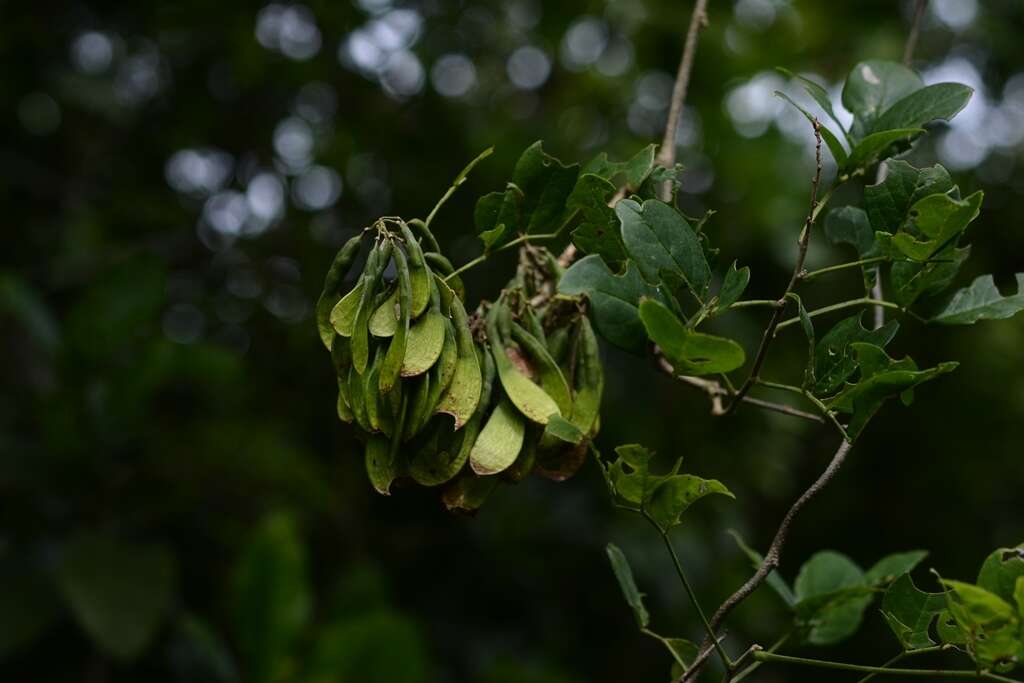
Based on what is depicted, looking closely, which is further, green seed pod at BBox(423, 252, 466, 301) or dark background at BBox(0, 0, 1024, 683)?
dark background at BBox(0, 0, 1024, 683)

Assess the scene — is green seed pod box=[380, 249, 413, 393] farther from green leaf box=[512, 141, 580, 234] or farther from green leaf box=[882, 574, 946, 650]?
green leaf box=[882, 574, 946, 650]

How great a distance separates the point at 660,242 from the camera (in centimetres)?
68

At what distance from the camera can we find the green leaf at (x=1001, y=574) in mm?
623

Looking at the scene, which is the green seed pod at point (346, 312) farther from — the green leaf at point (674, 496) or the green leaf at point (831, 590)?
the green leaf at point (831, 590)

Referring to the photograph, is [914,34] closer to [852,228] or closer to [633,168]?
[852,228]

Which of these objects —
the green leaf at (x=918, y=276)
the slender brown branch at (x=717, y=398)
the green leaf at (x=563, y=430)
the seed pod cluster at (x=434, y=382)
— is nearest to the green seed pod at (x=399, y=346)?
the seed pod cluster at (x=434, y=382)

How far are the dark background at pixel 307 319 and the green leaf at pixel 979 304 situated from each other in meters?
1.36

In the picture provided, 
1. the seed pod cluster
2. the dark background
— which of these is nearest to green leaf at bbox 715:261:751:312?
the seed pod cluster

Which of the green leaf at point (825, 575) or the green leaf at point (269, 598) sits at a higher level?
the green leaf at point (825, 575)

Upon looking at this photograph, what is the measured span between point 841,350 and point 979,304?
12 cm

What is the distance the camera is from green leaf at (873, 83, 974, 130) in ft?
2.55

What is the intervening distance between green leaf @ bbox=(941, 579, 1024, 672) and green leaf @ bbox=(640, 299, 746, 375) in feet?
0.57

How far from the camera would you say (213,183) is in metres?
2.97

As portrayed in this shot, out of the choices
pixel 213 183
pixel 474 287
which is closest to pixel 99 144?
pixel 213 183
